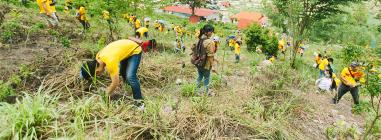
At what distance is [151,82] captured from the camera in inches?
248

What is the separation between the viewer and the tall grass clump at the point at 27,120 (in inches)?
→ 132

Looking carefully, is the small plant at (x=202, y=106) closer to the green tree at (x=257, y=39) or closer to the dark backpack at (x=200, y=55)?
the dark backpack at (x=200, y=55)

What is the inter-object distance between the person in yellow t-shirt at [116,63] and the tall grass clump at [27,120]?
87 cm

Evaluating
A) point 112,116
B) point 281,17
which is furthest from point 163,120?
point 281,17

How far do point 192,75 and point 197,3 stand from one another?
129 ft

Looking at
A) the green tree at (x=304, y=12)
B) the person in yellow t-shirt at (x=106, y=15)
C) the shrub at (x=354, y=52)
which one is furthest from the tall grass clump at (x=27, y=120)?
the green tree at (x=304, y=12)

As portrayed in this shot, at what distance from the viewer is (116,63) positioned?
4.27 meters

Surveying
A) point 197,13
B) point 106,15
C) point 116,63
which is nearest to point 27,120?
point 116,63

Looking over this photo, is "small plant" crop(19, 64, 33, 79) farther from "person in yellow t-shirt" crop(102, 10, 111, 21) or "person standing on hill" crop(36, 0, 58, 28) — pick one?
"person standing on hill" crop(36, 0, 58, 28)

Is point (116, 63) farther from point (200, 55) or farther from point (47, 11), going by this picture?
point (47, 11)

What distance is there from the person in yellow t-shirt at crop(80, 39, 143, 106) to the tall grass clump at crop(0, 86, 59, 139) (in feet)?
2.87

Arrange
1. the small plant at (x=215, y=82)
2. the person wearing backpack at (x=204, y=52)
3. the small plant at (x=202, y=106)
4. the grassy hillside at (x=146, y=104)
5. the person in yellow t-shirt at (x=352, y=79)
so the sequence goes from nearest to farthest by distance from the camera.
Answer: the grassy hillside at (x=146, y=104), the small plant at (x=202, y=106), the person wearing backpack at (x=204, y=52), the small plant at (x=215, y=82), the person in yellow t-shirt at (x=352, y=79)

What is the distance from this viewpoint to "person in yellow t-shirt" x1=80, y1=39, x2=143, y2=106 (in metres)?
4.26

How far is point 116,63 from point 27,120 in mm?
1330
